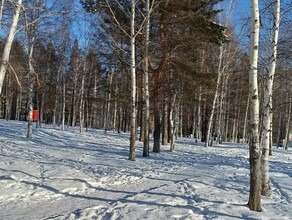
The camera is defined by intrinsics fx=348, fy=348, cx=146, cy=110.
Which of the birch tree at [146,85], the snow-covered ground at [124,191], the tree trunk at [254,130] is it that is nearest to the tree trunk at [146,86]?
the birch tree at [146,85]

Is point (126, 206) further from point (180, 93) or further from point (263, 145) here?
point (180, 93)

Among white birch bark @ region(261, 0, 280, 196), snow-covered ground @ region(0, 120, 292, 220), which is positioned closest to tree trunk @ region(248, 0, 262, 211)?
snow-covered ground @ region(0, 120, 292, 220)

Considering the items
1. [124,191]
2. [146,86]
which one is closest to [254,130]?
[124,191]

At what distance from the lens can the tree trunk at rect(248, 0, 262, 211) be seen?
23.0ft

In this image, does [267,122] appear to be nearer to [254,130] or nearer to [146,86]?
[254,130]

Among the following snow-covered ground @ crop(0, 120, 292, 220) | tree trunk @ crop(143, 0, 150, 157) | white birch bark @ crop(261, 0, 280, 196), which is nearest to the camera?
snow-covered ground @ crop(0, 120, 292, 220)

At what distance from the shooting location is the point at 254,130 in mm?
7145

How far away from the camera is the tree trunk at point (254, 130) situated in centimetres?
701

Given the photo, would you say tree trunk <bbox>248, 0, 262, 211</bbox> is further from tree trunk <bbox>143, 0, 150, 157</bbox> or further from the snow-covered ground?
tree trunk <bbox>143, 0, 150, 157</bbox>

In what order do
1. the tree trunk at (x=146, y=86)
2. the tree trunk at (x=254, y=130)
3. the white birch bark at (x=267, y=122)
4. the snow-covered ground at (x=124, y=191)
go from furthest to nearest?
the tree trunk at (x=146, y=86)
the white birch bark at (x=267, y=122)
the tree trunk at (x=254, y=130)
the snow-covered ground at (x=124, y=191)

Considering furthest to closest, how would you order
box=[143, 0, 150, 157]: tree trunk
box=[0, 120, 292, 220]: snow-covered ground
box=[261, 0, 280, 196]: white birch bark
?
box=[143, 0, 150, 157]: tree trunk
box=[261, 0, 280, 196]: white birch bark
box=[0, 120, 292, 220]: snow-covered ground

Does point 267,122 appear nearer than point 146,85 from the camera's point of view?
→ Yes

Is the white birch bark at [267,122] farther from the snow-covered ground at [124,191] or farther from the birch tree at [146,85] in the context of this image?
the birch tree at [146,85]

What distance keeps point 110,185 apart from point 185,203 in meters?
2.72
